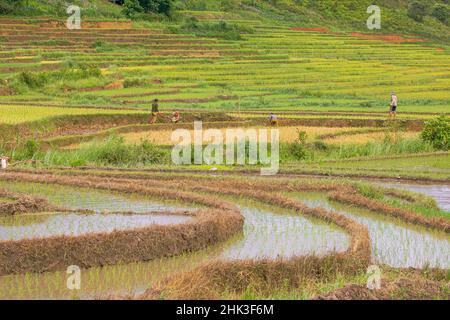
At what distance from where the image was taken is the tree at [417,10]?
194 ft

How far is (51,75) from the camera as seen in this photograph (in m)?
27.0

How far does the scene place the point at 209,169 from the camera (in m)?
13.8

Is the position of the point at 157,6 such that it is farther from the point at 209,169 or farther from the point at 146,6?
the point at 209,169

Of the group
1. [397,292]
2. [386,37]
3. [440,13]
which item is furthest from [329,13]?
[397,292]

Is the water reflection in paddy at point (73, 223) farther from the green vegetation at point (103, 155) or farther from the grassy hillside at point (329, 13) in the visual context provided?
the grassy hillside at point (329, 13)

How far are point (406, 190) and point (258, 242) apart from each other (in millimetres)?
3819

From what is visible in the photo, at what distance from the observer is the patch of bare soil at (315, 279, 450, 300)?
18.8ft

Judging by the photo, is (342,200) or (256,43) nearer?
(342,200)

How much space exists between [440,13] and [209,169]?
50.8 metres

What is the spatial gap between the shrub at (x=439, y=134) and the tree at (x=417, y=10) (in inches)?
1726

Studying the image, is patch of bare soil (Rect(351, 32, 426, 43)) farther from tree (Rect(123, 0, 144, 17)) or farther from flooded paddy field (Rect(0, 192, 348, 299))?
flooded paddy field (Rect(0, 192, 348, 299))
